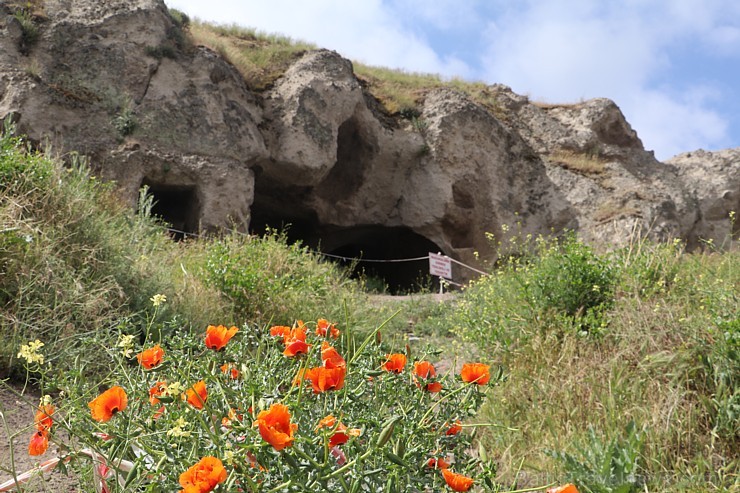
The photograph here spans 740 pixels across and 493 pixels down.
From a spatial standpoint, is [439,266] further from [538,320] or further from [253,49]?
[253,49]

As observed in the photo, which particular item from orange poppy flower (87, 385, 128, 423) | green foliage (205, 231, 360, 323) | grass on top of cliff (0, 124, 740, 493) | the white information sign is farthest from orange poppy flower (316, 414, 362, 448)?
the white information sign

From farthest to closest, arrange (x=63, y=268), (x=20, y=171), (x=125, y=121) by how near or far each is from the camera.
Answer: (x=125, y=121) < (x=20, y=171) < (x=63, y=268)

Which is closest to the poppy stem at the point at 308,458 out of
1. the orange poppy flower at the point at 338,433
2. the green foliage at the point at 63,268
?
the orange poppy flower at the point at 338,433

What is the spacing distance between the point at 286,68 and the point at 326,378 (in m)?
11.1

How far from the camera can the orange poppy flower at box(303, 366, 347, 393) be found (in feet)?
4.63

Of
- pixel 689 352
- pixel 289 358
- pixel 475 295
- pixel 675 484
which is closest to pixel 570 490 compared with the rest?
pixel 289 358

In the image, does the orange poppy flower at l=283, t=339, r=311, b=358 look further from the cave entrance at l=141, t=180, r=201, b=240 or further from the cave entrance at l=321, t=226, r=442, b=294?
the cave entrance at l=321, t=226, r=442, b=294

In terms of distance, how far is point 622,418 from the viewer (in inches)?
123

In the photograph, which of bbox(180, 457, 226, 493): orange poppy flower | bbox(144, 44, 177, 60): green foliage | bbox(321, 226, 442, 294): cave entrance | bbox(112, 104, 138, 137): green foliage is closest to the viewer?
bbox(180, 457, 226, 493): orange poppy flower

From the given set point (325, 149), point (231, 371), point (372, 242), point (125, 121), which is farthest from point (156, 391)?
point (372, 242)

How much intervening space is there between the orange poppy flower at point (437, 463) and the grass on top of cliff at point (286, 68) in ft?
33.9

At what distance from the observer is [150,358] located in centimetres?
163

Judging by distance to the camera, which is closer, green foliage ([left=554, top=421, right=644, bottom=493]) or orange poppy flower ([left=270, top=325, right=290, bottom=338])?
orange poppy flower ([left=270, top=325, right=290, bottom=338])

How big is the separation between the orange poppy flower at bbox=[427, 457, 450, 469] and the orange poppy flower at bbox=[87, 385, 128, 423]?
75 centimetres
